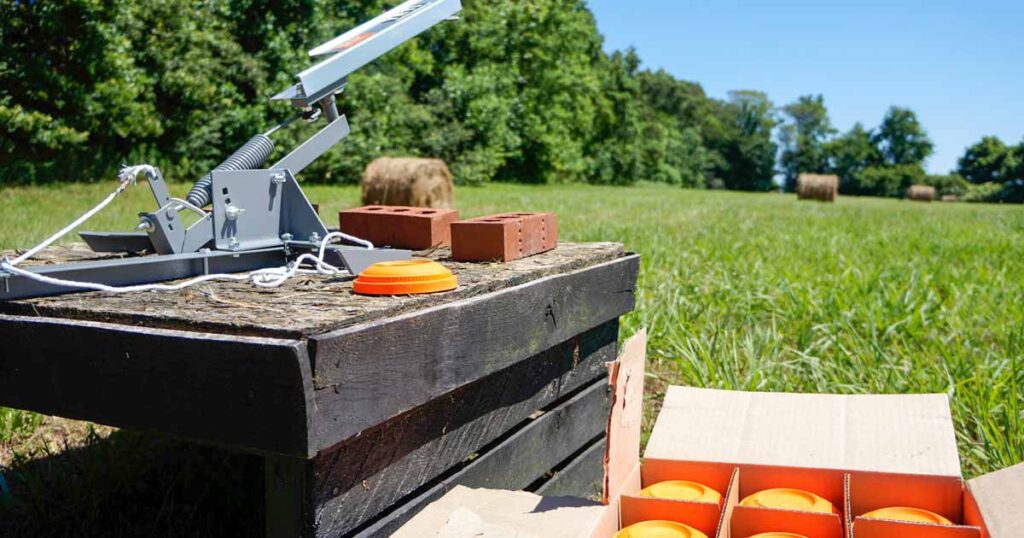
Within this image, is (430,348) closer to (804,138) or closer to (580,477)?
(580,477)

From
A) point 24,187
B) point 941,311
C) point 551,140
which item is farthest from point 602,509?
point 551,140

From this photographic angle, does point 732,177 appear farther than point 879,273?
Yes

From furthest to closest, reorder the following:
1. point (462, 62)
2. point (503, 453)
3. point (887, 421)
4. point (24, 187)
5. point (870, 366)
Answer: point (462, 62) → point (24, 187) → point (870, 366) → point (503, 453) → point (887, 421)

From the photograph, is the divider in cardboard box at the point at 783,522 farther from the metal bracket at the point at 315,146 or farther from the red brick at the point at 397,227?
the metal bracket at the point at 315,146

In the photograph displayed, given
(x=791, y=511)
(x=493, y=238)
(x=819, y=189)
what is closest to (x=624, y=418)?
(x=791, y=511)

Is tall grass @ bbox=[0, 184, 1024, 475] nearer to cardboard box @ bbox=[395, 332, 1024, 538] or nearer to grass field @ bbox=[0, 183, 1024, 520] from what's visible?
grass field @ bbox=[0, 183, 1024, 520]

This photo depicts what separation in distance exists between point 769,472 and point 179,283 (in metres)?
1.18

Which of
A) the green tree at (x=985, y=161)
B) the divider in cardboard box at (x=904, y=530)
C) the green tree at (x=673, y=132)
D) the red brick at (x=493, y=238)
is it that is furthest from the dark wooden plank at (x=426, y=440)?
the green tree at (x=985, y=161)

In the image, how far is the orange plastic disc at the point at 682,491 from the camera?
1372mm

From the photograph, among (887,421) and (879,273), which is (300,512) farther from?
(879,273)

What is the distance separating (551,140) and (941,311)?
2168 cm

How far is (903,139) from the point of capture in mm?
75188

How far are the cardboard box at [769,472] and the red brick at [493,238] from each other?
0.54 metres

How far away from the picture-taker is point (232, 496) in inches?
82.4
